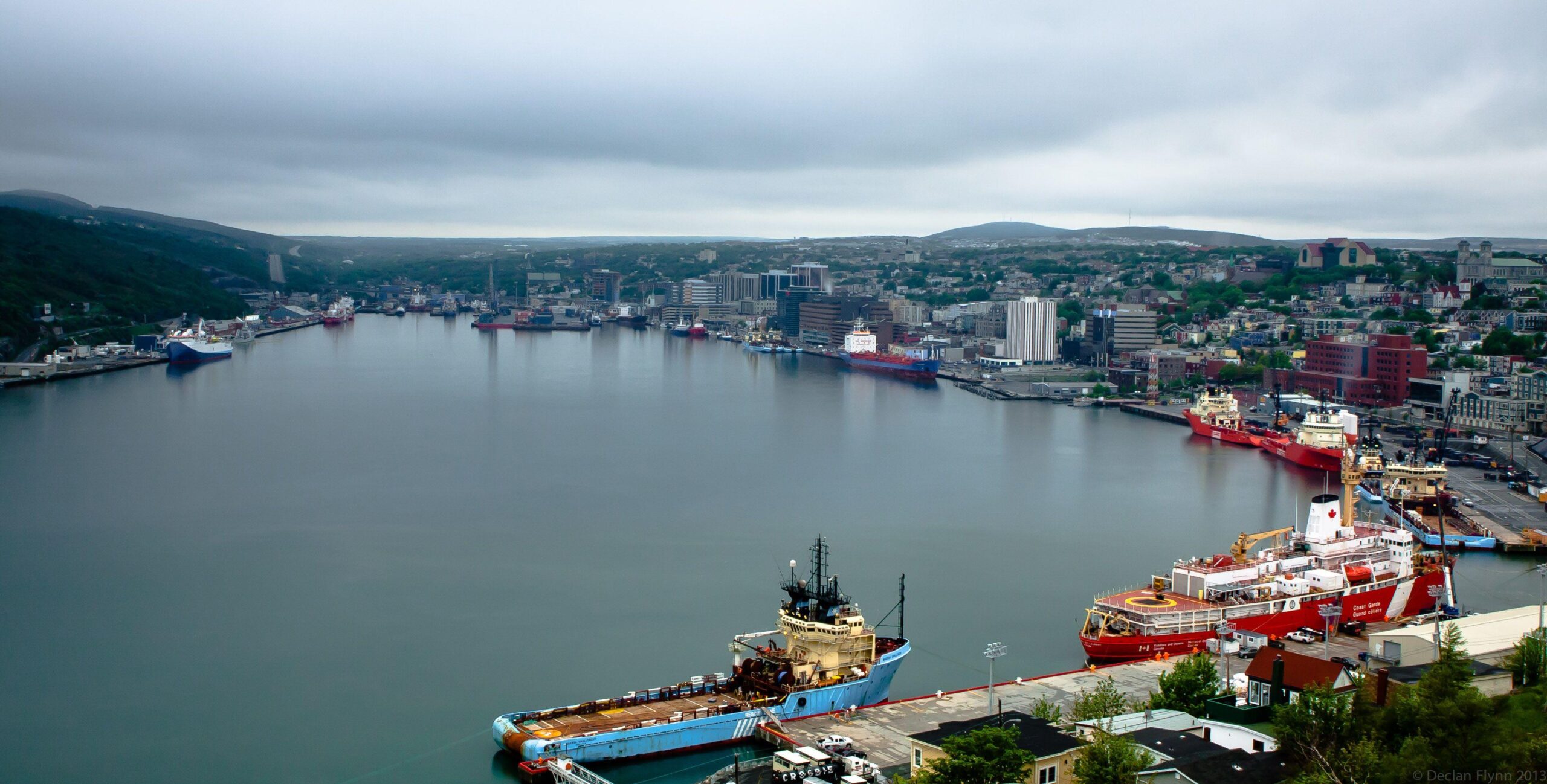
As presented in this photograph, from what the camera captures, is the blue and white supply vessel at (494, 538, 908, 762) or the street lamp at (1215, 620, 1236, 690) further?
the street lamp at (1215, 620, 1236, 690)

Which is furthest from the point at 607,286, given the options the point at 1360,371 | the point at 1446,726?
the point at 1446,726

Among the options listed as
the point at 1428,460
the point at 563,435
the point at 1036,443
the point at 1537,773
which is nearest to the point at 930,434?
the point at 1036,443

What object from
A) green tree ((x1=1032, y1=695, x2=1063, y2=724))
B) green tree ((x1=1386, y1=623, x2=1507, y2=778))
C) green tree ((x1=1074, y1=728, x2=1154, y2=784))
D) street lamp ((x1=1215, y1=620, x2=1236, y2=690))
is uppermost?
green tree ((x1=1386, y1=623, x2=1507, y2=778))

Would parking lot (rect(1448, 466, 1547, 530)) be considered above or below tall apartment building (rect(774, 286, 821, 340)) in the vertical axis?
below

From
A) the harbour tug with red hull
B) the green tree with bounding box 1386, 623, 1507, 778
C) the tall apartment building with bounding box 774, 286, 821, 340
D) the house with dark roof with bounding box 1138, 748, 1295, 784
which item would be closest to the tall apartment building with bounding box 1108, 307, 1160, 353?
the tall apartment building with bounding box 774, 286, 821, 340

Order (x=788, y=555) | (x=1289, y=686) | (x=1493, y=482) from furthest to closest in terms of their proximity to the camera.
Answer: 1. (x=1493, y=482)
2. (x=788, y=555)
3. (x=1289, y=686)

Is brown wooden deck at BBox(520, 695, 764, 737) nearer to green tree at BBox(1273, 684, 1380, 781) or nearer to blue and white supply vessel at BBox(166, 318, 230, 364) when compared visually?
green tree at BBox(1273, 684, 1380, 781)

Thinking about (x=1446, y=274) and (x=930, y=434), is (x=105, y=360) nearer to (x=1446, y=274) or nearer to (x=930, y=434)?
(x=930, y=434)

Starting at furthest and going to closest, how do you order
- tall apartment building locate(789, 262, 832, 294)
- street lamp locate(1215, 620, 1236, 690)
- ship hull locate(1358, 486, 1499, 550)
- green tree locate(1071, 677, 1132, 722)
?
1. tall apartment building locate(789, 262, 832, 294)
2. ship hull locate(1358, 486, 1499, 550)
3. street lamp locate(1215, 620, 1236, 690)
4. green tree locate(1071, 677, 1132, 722)

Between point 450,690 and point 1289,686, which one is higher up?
point 1289,686
